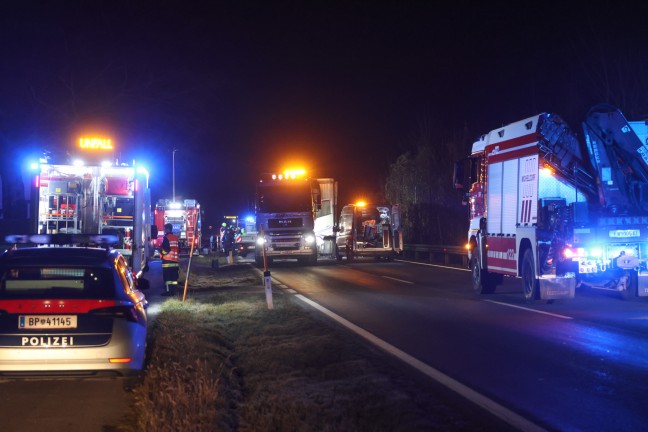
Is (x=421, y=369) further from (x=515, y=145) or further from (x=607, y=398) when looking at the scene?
(x=515, y=145)

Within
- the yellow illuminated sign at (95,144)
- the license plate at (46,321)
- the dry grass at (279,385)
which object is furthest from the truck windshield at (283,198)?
the license plate at (46,321)

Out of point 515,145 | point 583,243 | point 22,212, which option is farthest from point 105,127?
point 583,243

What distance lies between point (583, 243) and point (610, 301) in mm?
2462

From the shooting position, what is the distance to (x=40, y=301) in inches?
299

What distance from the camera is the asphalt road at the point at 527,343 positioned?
7418 millimetres

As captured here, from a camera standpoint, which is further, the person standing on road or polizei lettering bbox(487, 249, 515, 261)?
the person standing on road

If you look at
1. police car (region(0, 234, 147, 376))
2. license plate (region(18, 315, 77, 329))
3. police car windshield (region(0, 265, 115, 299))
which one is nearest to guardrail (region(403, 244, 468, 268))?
police car windshield (region(0, 265, 115, 299))

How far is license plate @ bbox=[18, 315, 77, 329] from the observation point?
748 cm

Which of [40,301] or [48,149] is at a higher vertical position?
[48,149]

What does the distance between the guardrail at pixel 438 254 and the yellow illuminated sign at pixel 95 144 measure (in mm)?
16278

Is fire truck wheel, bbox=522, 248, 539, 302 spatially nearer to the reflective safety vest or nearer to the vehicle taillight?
the reflective safety vest

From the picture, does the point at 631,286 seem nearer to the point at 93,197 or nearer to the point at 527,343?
the point at 527,343

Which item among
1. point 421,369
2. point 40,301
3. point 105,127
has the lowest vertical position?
point 421,369

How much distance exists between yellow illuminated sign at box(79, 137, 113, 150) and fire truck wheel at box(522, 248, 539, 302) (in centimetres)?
1020
